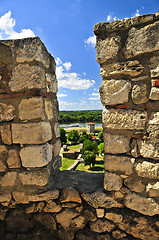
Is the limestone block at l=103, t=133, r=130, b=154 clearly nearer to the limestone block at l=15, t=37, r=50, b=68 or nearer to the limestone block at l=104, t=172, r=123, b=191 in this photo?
the limestone block at l=104, t=172, r=123, b=191

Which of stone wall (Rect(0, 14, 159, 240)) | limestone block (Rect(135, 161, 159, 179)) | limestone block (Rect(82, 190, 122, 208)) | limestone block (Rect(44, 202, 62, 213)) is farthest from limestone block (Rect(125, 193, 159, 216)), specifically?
limestone block (Rect(44, 202, 62, 213))

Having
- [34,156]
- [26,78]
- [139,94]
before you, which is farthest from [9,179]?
[139,94]

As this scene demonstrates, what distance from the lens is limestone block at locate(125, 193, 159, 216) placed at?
1501 millimetres

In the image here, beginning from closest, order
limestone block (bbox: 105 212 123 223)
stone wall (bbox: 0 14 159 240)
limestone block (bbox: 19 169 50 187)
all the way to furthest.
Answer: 1. stone wall (bbox: 0 14 159 240)
2. limestone block (bbox: 105 212 123 223)
3. limestone block (bbox: 19 169 50 187)

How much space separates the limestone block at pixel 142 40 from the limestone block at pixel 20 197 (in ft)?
6.45

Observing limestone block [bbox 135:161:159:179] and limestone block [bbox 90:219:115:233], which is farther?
limestone block [bbox 90:219:115:233]

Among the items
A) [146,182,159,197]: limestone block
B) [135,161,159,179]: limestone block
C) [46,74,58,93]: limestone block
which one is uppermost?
[46,74,58,93]: limestone block

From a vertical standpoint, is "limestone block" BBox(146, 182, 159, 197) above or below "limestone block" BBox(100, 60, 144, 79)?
below

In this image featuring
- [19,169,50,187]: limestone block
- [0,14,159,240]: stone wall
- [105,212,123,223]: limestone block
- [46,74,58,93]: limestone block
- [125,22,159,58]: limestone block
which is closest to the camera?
[125,22,159,58]: limestone block

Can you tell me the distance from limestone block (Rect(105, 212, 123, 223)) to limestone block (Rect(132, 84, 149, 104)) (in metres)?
1.24

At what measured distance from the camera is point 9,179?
70.8 inches

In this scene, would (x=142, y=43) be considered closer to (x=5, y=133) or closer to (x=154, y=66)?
(x=154, y=66)

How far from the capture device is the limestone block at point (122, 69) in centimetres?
147

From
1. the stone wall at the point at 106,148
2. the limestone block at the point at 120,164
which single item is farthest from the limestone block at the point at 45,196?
the limestone block at the point at 120,164
